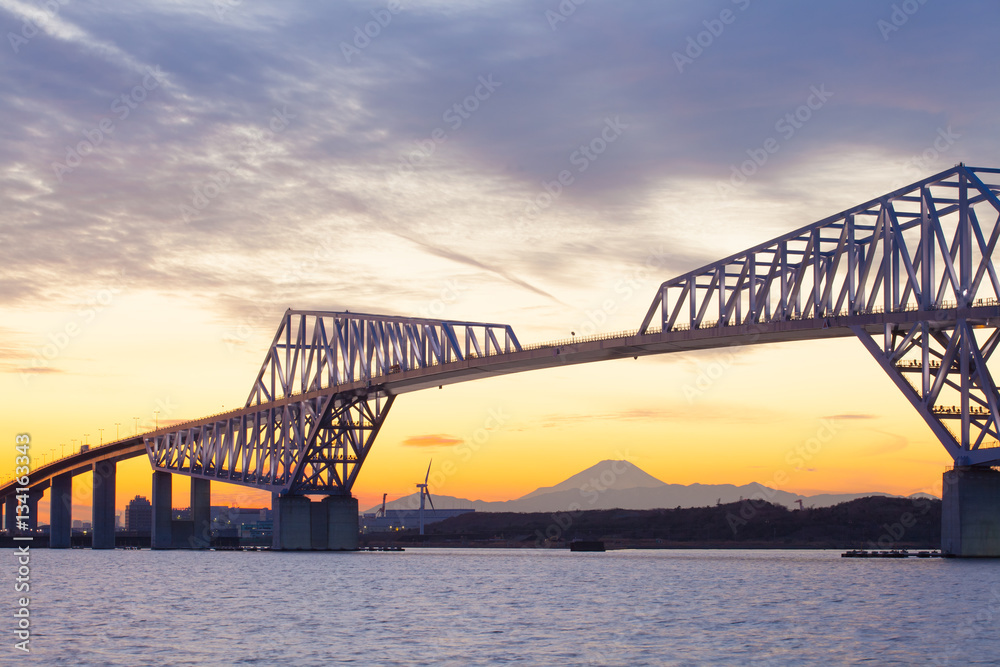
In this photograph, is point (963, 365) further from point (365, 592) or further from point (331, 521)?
point (331, 521)

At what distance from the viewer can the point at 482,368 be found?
120188mm

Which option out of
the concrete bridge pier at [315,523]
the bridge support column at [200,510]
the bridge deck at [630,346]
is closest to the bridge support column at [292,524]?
the concrete bridge pier at [315,523]

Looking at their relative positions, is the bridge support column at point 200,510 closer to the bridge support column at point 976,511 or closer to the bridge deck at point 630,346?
the bridge deck at point 630,346

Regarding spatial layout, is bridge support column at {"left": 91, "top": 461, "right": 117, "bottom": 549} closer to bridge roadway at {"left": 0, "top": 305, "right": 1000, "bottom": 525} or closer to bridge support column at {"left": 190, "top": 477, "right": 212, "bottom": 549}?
bridge support column at {"left": 190, "top": 477, "right": 212, "bottom": 549}

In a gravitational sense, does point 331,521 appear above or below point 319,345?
below

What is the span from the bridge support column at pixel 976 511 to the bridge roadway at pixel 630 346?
34.5 ft

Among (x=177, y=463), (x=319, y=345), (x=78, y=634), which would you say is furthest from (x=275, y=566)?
(x=177, y=463)

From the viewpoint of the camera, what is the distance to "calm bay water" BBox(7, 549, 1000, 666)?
3881 centimetres

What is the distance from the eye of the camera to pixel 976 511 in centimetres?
7962

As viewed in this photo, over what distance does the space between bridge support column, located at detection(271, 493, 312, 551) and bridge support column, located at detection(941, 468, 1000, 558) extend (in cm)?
7319

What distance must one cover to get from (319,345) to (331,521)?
21.5 metres

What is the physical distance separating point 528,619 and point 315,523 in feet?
281

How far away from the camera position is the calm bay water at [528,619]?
38812 mm

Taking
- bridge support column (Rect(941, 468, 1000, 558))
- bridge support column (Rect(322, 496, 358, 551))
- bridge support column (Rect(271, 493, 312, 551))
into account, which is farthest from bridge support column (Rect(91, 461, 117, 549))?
bridge support column (Rect(941, 468, 1000, 558))
